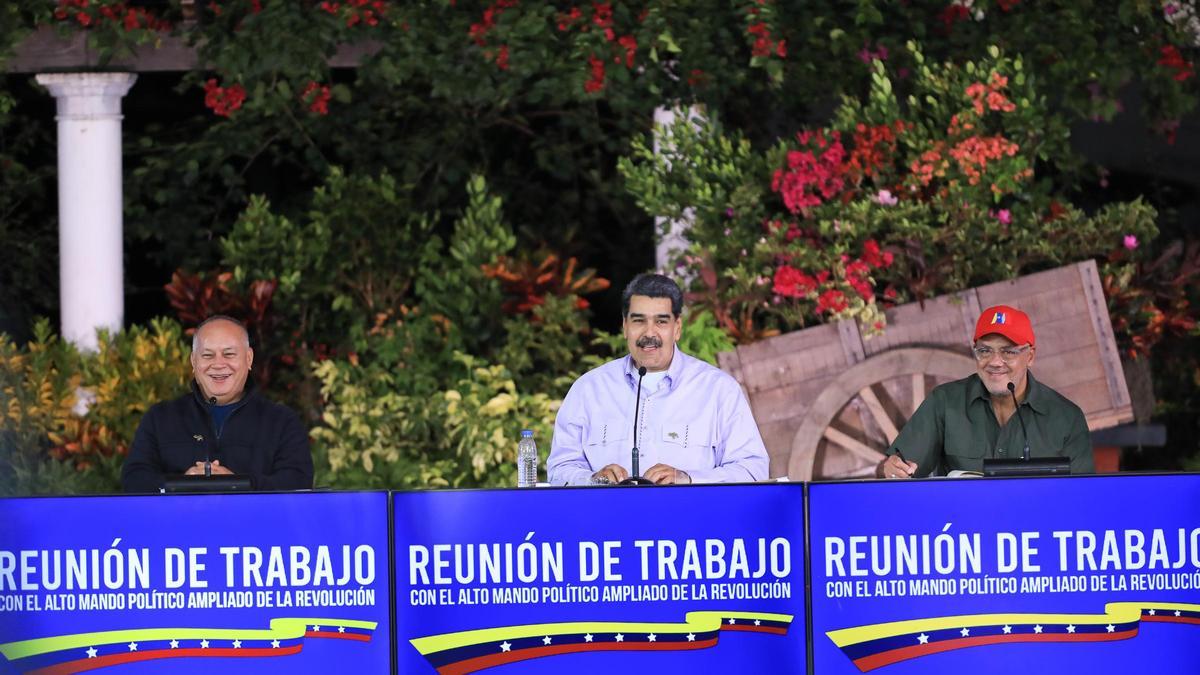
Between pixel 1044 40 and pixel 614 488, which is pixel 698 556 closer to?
pixel 614 488

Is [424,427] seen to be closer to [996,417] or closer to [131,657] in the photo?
[996,417]

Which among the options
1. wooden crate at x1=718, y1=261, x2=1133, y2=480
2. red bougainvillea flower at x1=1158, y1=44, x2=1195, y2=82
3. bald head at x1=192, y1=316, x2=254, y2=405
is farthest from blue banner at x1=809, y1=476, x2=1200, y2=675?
Answer: red bougainvillea flower at x1=1158, y1=44, x2=1195, y2=82

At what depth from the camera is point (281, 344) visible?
10.7 metres

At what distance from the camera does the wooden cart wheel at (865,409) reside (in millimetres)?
9016

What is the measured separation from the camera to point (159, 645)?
502 cm

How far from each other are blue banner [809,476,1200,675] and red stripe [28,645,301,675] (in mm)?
1410

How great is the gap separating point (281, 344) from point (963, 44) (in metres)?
3.84

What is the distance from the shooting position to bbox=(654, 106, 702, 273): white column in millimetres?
9648

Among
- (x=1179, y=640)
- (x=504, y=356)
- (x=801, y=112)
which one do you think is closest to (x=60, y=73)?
(x=504, y=356)

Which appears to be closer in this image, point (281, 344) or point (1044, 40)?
point (1044, 40)

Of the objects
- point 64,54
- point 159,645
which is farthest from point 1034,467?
point 64,54

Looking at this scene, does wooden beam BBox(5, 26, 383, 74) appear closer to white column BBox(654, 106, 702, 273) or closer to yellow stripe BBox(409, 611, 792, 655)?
white column BBox(654, 106, 702, 273)

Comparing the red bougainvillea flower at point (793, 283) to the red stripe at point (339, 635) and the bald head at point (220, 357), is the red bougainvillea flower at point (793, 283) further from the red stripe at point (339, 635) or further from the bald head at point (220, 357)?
the red stripe at point (339, 635)

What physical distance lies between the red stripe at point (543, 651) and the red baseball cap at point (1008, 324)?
1.51m
